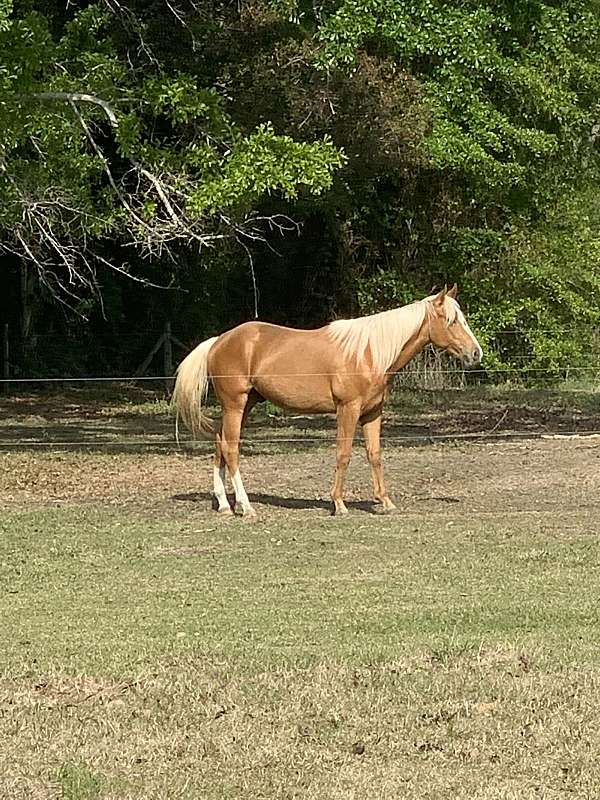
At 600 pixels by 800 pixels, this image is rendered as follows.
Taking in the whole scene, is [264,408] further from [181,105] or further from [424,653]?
[424,653]

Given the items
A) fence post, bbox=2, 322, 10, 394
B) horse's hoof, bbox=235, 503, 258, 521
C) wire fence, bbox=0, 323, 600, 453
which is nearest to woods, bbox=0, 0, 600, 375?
wire fence, bbox=0, 323, 600, 453

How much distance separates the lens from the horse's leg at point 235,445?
37.1 ft

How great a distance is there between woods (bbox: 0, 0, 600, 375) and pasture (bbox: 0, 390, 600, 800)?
341 cm

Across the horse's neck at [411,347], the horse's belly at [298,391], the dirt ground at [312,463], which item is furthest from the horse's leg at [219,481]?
the horse's neck at [411,347]

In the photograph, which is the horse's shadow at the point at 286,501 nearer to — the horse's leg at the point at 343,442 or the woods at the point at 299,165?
the horse's leg at the point at 343,442

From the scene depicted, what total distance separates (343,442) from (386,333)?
38.7 inches

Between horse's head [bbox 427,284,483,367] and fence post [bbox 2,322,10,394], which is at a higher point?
horse's head [bbox 427,284,483,367]

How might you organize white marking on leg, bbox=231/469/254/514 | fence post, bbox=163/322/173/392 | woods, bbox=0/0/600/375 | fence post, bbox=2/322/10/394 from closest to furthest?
white marking on leg, bbox=231/469/254/514 → woods, bbox=0/0/600/375 → fence post, bbox=2/322/10/394 → fence post, bbox=163/322/173/392

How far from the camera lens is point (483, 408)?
71.6ft

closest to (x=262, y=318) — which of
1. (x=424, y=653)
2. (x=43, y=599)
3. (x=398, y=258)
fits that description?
(x=398, y=258)

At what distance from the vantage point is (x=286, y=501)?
40.4ft

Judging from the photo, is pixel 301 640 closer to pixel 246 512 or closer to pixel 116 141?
pixel 246 512

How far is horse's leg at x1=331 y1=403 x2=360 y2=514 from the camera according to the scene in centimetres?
1130

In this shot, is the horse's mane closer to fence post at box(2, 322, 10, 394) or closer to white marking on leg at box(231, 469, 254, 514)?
white marking on leg at box(231, 469, 254, 514)
